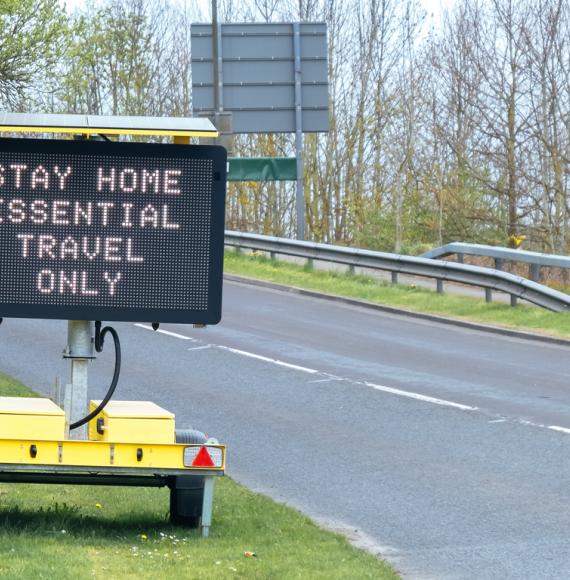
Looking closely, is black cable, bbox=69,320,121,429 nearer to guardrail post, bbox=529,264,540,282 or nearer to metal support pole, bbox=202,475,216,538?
metal support pole, bbox=202,475,216,538

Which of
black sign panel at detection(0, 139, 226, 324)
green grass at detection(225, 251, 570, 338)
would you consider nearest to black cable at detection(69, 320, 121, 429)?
black sign panel at detection(0, 139, 226, 324)

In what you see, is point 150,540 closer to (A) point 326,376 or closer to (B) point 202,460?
(B) point 202,460

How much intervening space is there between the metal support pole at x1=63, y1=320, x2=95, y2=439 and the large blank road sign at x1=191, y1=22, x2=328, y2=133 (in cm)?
2252

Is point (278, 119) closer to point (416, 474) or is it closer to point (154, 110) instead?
point (416, 474)

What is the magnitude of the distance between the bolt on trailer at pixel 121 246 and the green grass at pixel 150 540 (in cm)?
30

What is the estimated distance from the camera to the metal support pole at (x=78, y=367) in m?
9.42

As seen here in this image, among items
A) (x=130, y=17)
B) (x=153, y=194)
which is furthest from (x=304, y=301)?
(x=130, y=17)

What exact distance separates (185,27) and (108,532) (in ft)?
168

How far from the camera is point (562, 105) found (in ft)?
120

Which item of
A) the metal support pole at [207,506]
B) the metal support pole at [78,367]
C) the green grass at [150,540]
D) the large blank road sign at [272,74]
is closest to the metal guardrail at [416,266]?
the large blank road sign at [272,74]

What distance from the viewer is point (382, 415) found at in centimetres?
1477

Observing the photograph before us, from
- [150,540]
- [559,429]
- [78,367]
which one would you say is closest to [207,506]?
[150,540]

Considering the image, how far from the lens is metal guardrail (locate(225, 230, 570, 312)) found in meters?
22.7

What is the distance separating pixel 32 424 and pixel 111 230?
1210 mm
